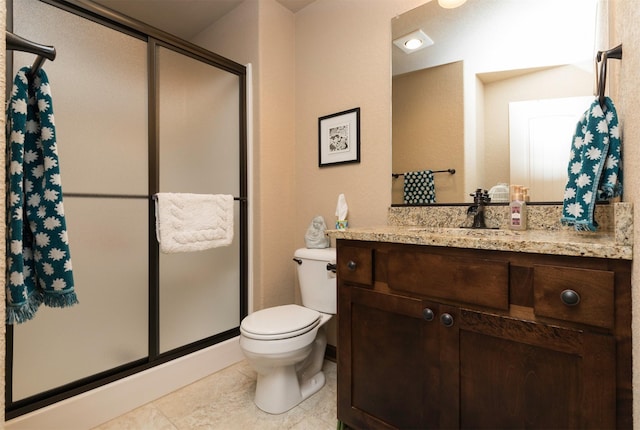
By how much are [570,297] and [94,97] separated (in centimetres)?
209

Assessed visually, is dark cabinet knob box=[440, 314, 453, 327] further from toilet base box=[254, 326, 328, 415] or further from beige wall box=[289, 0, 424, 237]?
beige wall box=[289, 0, 424, 237]

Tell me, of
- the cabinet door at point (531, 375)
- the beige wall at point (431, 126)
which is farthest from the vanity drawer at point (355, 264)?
the beige wall at point (431, 126)

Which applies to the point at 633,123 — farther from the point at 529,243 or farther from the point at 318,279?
the point at 318,279

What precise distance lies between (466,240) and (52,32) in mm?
1963

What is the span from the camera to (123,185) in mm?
1642

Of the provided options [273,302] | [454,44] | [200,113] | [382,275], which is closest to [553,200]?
[382,275]

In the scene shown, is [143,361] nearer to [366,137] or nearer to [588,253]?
[366,137]

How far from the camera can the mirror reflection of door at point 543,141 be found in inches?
52.3

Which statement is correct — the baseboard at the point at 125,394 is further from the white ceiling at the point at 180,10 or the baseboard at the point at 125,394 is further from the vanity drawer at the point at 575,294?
the white ceiling at the point at 180,10

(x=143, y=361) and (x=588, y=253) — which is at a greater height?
(x=588, y=253)

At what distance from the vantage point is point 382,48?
188 centimetres

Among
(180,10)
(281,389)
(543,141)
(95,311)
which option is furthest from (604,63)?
(180,10)

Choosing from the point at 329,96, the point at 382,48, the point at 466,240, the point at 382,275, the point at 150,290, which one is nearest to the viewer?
the point at 466,240

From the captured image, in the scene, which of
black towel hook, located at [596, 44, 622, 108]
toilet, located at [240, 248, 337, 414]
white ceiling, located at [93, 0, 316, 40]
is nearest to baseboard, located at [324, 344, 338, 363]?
toilet, located at [240, 248, 337, 414]
